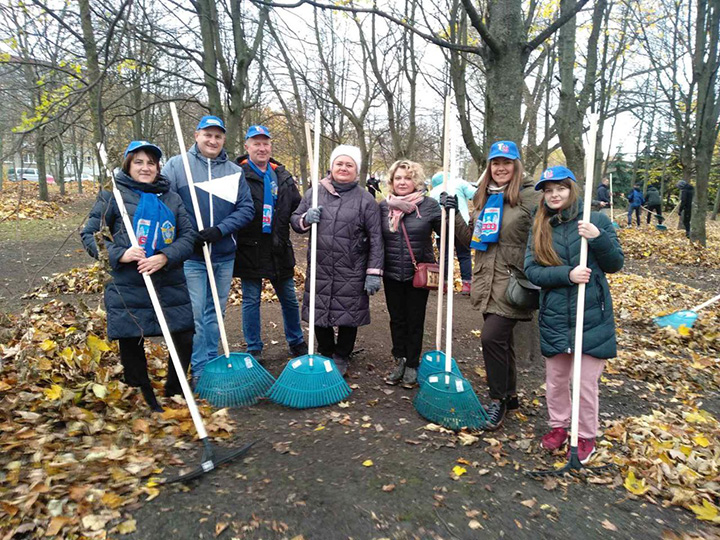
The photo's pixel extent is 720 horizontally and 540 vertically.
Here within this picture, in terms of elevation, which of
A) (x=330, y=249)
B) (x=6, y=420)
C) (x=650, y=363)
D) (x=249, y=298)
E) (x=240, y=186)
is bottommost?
(x=650, y=363)

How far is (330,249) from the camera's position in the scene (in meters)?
4.18

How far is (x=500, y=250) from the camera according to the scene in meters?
3.59

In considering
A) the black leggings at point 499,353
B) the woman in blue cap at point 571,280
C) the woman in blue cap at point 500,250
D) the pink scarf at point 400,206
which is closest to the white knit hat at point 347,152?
the pink scarf at point 400,206

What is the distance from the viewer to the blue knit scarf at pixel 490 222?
355cm

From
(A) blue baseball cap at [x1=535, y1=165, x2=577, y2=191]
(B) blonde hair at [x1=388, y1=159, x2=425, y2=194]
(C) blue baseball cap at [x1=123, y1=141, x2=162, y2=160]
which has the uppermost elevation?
(C) blue baseball cap at [x1=123, y1=141, x2=162, y2=160]

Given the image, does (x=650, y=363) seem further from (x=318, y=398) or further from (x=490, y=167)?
(x=318, y=398)

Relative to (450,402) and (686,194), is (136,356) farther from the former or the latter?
(686,194)

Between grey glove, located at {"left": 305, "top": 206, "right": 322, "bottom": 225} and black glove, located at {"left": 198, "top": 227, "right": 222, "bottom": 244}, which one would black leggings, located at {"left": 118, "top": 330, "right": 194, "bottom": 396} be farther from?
grey glove, located at {"left": 305, "top": 206, "right": 322, "bottom": 225}

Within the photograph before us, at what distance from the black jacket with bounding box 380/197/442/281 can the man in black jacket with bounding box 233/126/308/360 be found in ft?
3.46

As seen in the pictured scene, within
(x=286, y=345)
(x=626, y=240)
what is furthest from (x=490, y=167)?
(x=626, y=240)

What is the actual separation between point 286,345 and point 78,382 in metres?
2.19

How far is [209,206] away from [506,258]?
2.49m

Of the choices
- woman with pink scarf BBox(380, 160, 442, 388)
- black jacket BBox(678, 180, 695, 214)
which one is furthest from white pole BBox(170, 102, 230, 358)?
black jacket BBox(678, 180, 695, 214)

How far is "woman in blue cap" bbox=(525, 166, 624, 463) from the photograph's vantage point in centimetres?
307
